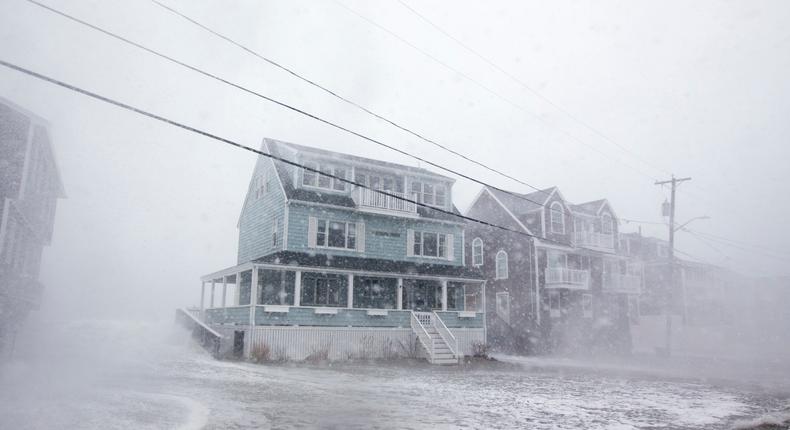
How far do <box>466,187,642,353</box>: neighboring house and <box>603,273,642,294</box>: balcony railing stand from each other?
68mm

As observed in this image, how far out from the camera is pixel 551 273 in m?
36.1

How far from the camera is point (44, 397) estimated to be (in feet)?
36.5

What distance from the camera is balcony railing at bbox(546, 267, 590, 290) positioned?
35719mm

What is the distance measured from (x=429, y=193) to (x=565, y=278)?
37.1 feet

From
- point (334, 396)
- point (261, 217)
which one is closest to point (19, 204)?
point (261, 217)

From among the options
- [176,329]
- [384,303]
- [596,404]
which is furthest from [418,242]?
[596,404]

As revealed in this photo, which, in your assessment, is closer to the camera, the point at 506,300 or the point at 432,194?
the point at 432,194

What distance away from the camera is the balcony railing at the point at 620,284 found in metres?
39.9

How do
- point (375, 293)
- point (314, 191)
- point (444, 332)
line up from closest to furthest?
point (444, 332), point (314, 191), point (375, 293)

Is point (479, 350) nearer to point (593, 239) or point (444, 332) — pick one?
point (444, 332)

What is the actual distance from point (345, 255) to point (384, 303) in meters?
3.60

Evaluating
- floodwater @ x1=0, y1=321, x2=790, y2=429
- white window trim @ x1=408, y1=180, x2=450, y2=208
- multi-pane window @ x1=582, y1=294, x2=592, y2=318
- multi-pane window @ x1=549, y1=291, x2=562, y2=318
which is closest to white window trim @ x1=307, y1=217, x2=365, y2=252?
white window trim @ x1=408, y1=180, x2=450, y2=208

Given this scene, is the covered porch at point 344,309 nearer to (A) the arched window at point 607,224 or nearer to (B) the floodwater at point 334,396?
(B) the floodwater at point 334,396

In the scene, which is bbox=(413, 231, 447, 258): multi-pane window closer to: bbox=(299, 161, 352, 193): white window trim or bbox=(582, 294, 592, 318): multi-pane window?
bbox=(299, 161, 352, 193): white window trim
